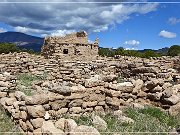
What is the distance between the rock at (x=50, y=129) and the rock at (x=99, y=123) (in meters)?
1.05

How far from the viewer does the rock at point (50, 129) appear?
757 centimetres

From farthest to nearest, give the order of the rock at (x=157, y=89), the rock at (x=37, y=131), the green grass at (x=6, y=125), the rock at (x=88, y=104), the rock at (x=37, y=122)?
the rock at (x=157, y=89), the rock at (x=88, y=104), the green grass at (x=6, y=125), the rock at (x=37, y=122), the rock at (x=37, y=131)

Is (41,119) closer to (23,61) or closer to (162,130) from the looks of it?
(162,130)

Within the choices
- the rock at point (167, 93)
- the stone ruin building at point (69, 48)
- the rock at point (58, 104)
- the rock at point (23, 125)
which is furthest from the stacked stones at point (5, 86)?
the stone ruin building at point (69, 48)

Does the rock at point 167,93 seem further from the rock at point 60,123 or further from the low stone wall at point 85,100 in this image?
the rock at point 60,123

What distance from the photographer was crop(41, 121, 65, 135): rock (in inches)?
298

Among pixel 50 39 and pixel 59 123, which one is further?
pixel 50 39

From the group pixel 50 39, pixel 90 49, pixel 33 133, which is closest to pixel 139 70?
pixel 33 133

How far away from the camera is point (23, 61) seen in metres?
20.9

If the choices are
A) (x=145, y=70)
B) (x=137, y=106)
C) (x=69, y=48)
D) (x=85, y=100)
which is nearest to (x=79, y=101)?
(x=85, y=100)

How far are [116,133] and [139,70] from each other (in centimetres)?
914

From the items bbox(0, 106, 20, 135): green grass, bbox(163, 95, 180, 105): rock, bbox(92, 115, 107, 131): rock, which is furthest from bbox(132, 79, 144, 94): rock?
bbox(0, 106, 20, 135): green grass

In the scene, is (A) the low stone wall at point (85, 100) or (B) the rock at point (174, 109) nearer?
(A) the low stone wall at point (85, 100)

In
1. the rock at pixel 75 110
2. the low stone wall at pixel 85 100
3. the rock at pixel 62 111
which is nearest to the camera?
the low stone wall at pixel 85 100
